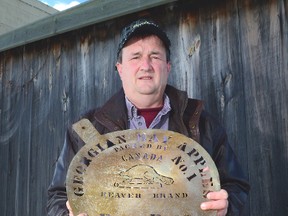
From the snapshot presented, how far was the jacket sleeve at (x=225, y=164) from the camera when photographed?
177 cm

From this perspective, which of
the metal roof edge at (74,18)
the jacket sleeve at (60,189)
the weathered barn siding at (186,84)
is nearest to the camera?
the jacket sleeve at (60,189)

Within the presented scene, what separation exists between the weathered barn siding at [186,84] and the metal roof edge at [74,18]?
19 cm

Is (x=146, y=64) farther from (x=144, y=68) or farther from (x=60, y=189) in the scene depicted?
(x=60, y=189)

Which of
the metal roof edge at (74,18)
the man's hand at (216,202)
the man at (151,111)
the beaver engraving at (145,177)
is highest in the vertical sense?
the metal roof edge at (74,18)

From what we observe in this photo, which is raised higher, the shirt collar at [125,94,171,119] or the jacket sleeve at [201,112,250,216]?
the shirt collar at [125,94,171,119]

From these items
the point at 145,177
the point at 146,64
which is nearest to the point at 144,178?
the point at 145,177

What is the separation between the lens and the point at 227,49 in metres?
2.38

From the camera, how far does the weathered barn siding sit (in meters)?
2.21

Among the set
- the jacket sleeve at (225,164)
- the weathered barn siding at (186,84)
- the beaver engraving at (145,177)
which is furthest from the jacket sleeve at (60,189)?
the weathered barn siding at (186,84)

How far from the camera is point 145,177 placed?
1.55 meters

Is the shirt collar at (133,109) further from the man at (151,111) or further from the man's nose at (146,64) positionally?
the man's nose at (146,64)

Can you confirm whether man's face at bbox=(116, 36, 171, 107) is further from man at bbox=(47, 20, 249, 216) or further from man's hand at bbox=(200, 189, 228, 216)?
man's hand at bbox=(200, 189, 228, 216)

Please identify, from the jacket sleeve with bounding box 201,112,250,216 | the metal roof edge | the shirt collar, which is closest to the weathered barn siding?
the metal roof edge

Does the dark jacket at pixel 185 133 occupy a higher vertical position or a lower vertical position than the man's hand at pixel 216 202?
higher
